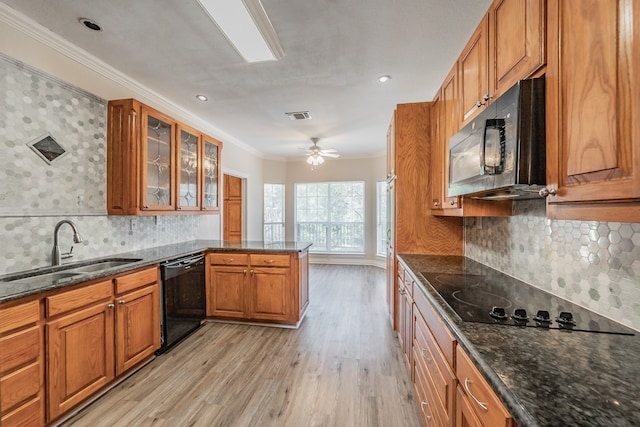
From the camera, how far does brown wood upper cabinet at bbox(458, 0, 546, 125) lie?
1.02 meters

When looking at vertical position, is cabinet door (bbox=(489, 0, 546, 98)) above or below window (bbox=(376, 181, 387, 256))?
above

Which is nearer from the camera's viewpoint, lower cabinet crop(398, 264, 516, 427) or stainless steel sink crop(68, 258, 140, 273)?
lower cabinet crop(398, 264, 516, 427)

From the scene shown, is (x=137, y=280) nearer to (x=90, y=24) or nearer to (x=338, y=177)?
(x=90, y=24)

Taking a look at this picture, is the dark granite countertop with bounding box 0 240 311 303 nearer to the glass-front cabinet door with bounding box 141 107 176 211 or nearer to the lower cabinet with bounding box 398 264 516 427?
the glass-front cabinet door with bounding box 141 107 176 211

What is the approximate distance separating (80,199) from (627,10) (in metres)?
3.31

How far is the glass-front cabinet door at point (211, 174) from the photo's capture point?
3500 millimetres

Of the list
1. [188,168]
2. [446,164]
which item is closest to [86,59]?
[188,168]

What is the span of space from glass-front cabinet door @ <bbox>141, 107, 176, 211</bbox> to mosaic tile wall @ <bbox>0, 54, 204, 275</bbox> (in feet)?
1.19

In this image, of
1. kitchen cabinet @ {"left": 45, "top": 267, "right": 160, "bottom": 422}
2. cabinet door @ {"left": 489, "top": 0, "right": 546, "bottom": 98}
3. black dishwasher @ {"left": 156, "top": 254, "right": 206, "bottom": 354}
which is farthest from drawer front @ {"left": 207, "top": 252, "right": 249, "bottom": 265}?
cabinet door @ {"left": 489, "top": 0, "right": 546, "bottom": 98}

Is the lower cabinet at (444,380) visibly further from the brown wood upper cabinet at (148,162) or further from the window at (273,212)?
the window at (273,212)

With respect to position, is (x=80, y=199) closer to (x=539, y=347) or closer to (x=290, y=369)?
(x=290, y=369)

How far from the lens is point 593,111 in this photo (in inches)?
29.8

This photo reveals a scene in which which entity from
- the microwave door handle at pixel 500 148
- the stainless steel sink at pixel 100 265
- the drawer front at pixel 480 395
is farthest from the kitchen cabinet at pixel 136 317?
the microwave door handle at pixel 500 148

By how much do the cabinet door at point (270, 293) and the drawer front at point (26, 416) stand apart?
5.86ft
